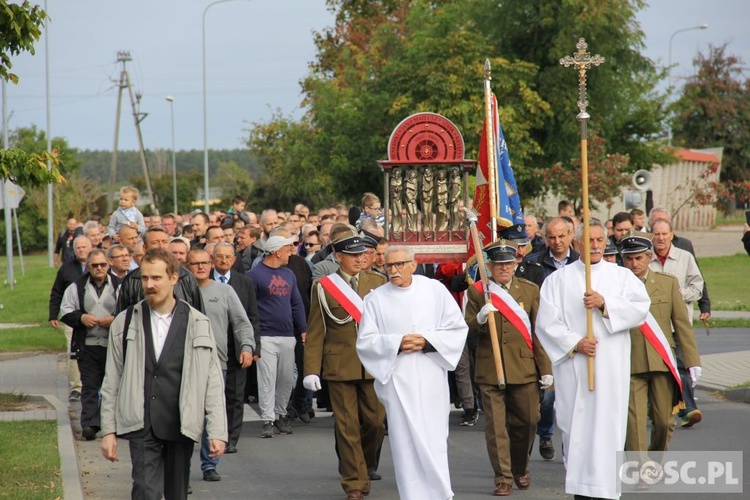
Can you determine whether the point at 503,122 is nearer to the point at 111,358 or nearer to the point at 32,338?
the point at 32,338

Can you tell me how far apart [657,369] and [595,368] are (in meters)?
0.83

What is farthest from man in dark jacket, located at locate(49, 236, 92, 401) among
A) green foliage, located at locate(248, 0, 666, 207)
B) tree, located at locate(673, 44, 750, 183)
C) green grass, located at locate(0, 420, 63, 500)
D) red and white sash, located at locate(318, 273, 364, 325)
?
tree, located at locate(673, 44, 750, 183)

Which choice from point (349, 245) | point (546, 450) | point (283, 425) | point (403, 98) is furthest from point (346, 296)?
point (403, 98)

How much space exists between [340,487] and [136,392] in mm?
3196

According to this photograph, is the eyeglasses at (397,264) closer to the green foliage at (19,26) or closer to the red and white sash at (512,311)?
the red and white sash at (512,311)

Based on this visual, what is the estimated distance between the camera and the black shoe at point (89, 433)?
38.6 ft

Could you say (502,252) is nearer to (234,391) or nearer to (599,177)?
(234,391)

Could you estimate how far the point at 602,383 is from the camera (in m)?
8.25

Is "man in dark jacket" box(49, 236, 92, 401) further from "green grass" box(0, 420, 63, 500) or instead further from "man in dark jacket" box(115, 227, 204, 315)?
"man in dark jacket" box(115, 227, 204, 315)

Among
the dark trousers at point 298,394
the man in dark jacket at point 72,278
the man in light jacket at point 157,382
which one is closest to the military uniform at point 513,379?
the man in light jacket at point 157,382

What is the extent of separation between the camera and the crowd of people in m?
6.89

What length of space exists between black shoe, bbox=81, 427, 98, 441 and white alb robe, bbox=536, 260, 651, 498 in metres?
5.18

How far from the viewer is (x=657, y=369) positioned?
8.90 metres

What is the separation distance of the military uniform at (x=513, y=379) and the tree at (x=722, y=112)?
63377mm
